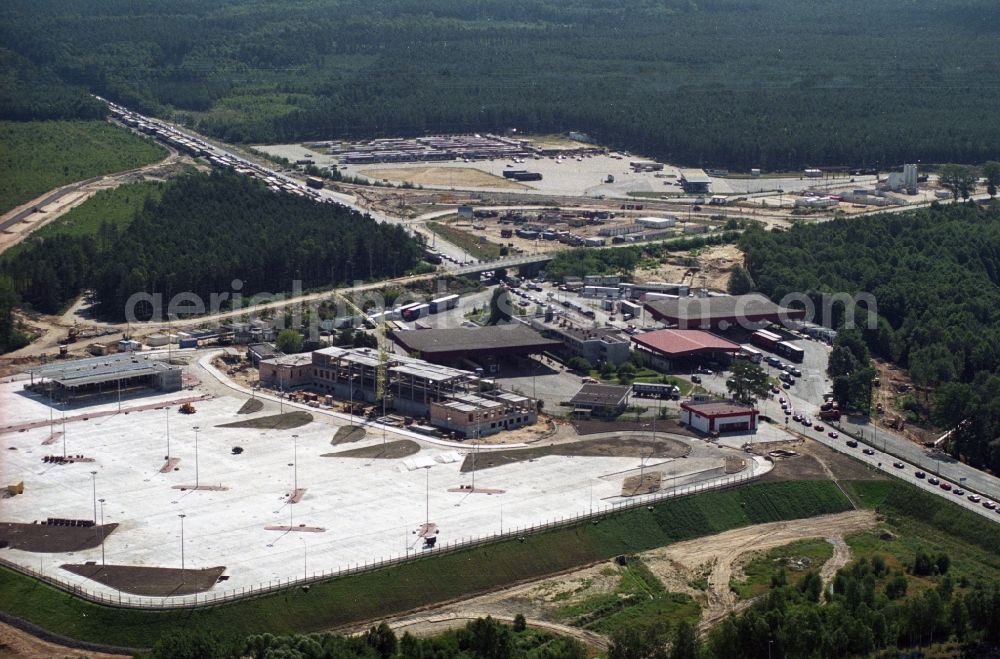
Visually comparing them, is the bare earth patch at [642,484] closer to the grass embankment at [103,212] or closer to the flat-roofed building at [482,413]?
the flat-roofed building at [482,413]

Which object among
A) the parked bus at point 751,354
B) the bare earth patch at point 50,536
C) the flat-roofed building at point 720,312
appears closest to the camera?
the bare earth patch at point 50,536

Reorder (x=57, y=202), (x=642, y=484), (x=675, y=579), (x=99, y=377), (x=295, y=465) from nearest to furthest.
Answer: (x=675, y=579), (x=642, y=484), (x=295, y=465), (x=99, y=377), (x=57, y=202)

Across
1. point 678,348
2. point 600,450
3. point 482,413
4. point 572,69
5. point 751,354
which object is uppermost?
point 572,69

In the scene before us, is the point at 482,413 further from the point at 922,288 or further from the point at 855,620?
the point at 922,288

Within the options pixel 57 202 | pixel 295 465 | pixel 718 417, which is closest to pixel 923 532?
pixel 718 417

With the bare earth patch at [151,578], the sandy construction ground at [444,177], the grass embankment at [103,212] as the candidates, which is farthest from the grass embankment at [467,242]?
the bare earth patch at [151,578]

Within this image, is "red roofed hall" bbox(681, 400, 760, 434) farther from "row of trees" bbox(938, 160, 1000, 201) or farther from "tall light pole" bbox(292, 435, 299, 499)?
"row of trees" bbox(938, 160, 1000, 201)
